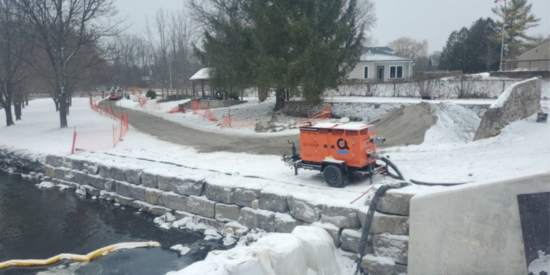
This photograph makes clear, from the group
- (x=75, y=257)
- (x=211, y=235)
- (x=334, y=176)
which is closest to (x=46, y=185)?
(x=75, y=257)

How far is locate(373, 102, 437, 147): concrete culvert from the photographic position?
14099 millimetres

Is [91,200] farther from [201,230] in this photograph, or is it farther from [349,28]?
[349,28]

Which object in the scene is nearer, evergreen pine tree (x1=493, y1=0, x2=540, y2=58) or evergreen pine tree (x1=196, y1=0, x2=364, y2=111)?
evergreen pine tree (x1=196, y1=0, x2=364, y2=111)

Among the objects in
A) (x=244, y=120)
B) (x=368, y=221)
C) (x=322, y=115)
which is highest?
(x=322, y=115)

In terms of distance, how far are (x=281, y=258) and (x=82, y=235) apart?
239 inches

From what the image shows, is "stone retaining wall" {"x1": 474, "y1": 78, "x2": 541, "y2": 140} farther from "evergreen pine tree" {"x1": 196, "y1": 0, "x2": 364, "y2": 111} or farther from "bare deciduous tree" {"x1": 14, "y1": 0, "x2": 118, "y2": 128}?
"bare deciduous tree" {"x1": 14, "y1": 0, "x2": 118, "y2": 128}

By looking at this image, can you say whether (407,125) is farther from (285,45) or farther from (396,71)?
(396,71)

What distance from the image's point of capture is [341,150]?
908 cm

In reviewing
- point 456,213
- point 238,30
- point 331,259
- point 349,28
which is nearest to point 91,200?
point 331,259

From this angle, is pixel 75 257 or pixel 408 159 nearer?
pixel 75 257

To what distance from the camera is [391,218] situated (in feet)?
22.0

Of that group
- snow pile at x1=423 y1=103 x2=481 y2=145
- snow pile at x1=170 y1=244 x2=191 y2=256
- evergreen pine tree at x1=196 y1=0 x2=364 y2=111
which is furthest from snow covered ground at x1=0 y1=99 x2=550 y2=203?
evergreen pine tree at x1=196 y1=0 x2=364 y2=111

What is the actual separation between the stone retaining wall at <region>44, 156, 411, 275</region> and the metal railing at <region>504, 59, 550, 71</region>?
30952mm

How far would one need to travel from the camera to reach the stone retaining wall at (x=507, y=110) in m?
12.8
